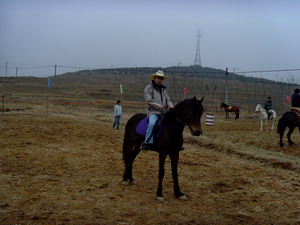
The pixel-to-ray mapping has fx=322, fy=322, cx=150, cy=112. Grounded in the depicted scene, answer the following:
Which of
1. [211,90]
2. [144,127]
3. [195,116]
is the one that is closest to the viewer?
[195,116]

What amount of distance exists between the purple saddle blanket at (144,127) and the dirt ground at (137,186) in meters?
1.26

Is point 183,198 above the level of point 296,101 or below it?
below

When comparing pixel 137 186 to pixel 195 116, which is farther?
pixel 137 186

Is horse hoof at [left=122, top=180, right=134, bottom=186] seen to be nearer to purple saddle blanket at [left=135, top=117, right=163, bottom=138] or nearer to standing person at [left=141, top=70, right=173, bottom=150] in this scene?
standing person at [left=141, top=70, right=173, bottom=150]

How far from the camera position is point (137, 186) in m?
7.34

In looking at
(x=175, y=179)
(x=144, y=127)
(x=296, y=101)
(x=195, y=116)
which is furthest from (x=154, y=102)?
(x=296, y=101)

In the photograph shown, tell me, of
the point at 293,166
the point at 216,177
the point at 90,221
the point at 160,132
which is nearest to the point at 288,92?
the point at 293,166

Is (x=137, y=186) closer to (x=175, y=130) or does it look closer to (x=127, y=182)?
(x=127, y=182)

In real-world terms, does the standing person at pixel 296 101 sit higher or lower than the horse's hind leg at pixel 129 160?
higher

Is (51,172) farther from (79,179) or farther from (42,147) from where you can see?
(42,147)

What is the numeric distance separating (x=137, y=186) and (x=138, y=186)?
0.9 inches

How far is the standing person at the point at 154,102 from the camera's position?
22.1 ft

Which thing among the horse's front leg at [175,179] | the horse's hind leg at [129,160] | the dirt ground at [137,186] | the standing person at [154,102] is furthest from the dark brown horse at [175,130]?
the horse's hind leg at [129,160]

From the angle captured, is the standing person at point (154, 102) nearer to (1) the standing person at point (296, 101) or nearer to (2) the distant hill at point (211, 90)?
(1) the standing person at point (296, 101)
